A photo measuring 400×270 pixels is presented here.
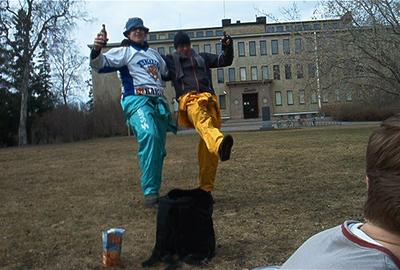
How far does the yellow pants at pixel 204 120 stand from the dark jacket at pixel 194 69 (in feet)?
0.49

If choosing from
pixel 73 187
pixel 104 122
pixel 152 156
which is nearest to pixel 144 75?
pixel 152 156

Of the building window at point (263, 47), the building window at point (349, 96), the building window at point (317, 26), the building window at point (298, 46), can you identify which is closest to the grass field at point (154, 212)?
the building window at point (317, 26)

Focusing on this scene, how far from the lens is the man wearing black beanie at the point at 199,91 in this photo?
517cm

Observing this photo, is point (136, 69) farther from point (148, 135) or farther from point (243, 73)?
point (243, 73)

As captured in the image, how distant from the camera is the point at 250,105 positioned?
71.7 m

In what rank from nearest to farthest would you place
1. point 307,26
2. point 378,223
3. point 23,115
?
point 378,223, point 307,26, point 23,115

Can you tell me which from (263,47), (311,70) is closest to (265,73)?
(263,47)

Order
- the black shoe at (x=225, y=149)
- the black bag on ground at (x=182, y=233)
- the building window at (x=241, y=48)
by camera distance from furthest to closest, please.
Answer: the building window at (x=241, y=48)
the black shoe at (x=225, y=149)
the black bag on ground at (x=182, y=233)

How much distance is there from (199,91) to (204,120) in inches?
21.4

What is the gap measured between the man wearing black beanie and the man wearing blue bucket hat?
0.80ft

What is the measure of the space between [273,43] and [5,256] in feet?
216

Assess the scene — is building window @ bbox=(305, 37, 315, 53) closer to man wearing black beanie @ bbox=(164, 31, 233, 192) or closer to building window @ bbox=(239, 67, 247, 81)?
man wearing black beanie @ bbox=(164, 31, 233, 192)

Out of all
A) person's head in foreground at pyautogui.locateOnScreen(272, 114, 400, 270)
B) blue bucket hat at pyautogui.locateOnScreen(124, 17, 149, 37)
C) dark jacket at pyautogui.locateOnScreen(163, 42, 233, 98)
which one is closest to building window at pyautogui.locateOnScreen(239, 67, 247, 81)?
dark jacket at pyautogui.locateOnScreen(163, 42, 233, 98)

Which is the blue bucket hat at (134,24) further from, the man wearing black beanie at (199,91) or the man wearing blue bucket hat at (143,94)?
the man wearing black beanie at (199,91)
